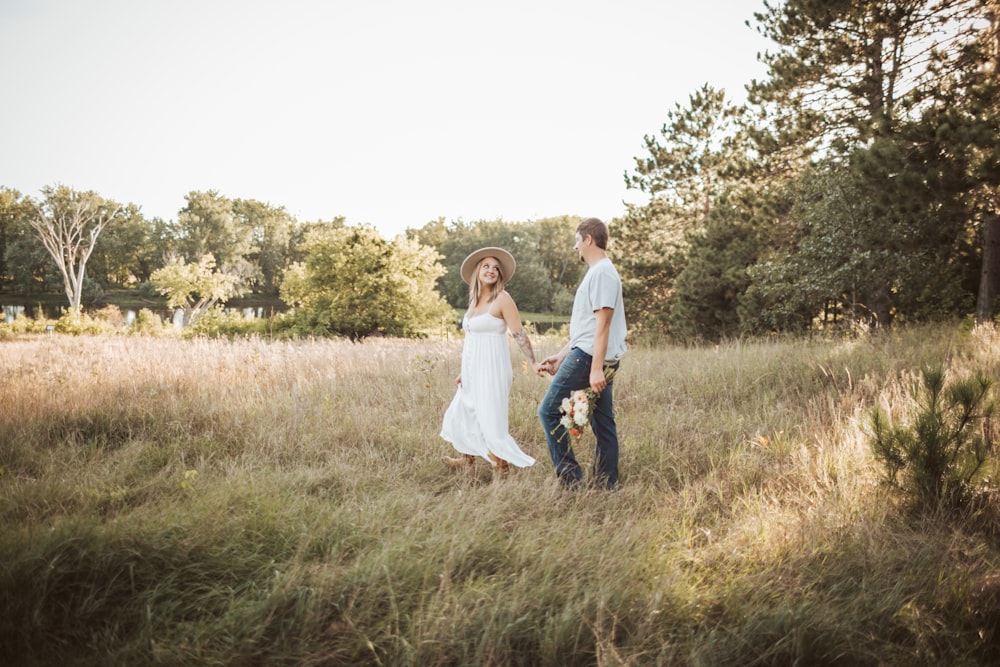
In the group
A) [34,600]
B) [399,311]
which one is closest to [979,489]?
[34,600]

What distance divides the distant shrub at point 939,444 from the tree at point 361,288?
821 inches

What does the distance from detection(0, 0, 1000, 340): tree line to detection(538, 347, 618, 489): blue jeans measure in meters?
6.49

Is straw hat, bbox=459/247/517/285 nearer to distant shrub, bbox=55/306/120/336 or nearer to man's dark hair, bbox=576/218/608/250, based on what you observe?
man's dark hair, bbox=576/218/608/250

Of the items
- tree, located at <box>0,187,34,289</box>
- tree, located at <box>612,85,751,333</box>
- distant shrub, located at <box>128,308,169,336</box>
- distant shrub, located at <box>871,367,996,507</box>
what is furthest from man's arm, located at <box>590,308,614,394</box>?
tree, located at <box>0,187,34,289</box>

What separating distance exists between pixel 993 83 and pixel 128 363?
12.0 meters

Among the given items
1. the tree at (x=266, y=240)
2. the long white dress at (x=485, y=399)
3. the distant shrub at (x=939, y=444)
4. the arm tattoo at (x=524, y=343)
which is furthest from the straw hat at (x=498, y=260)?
the tree at (x=266, y=240)

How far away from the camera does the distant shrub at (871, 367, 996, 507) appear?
3129 mm

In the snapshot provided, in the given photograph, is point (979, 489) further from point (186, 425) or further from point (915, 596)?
point (186, 425)

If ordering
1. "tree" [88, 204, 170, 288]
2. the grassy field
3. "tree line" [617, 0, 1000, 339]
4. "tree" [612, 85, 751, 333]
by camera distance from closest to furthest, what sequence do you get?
the grassy field, "tree line" [617, 0, 1000, 339], "tree" [612, 85, 751, 333], "tree" [88, 204, 170, 288]

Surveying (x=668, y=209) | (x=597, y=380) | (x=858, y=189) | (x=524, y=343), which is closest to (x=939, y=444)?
(x=597, y=380)

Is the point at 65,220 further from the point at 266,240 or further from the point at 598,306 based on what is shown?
the point at 598,306

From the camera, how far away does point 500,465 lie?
13.7ft

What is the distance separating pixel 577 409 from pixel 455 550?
1238 millimetres

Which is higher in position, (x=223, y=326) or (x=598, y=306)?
(x=598, y=306)
